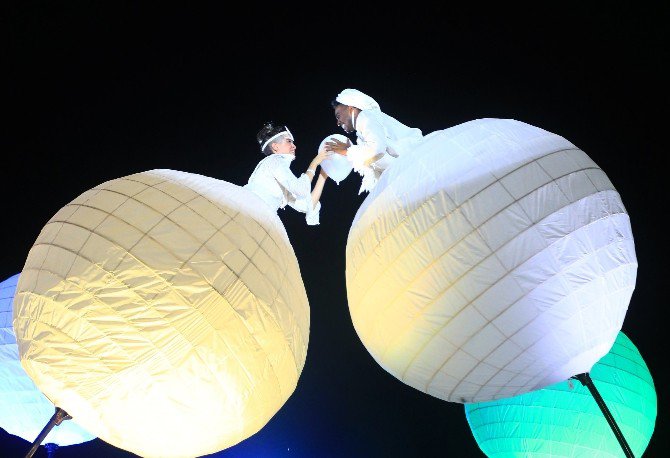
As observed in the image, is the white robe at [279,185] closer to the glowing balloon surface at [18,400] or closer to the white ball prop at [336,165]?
the white ball prop at [336,165]

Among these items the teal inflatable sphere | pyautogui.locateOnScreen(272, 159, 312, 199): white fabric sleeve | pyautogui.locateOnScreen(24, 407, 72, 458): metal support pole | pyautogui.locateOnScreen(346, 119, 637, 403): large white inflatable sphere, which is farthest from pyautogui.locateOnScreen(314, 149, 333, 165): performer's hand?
pyautogui.locateOnScreen(24, 407, 72, 458): metal support pole

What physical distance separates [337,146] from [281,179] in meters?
0.27

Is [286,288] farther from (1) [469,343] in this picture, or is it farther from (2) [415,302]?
(1) [469,343]

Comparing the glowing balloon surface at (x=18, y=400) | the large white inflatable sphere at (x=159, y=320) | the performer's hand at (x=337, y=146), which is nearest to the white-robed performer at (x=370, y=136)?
the performer's hand at (x=337, y=146)

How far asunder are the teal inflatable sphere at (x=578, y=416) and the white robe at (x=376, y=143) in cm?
98

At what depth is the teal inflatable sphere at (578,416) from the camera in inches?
75.4

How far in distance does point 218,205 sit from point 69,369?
57cm

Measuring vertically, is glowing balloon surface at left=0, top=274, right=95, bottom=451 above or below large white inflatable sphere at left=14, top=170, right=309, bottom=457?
below

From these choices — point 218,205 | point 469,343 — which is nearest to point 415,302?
point 469,343

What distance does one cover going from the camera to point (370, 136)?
2020 millimetres

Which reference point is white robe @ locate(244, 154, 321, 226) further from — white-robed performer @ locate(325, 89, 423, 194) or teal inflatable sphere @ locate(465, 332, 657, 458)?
teal inflatable sphere @ locate(465, 332, 657, 458)

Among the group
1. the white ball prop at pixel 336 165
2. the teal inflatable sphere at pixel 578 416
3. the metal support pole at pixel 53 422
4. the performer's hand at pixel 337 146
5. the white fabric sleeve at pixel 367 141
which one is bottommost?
the teal inflatable sphere at pixel 578 416

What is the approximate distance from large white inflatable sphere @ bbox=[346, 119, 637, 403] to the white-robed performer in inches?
17.2

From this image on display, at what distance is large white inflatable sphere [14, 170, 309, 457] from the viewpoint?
139cm
